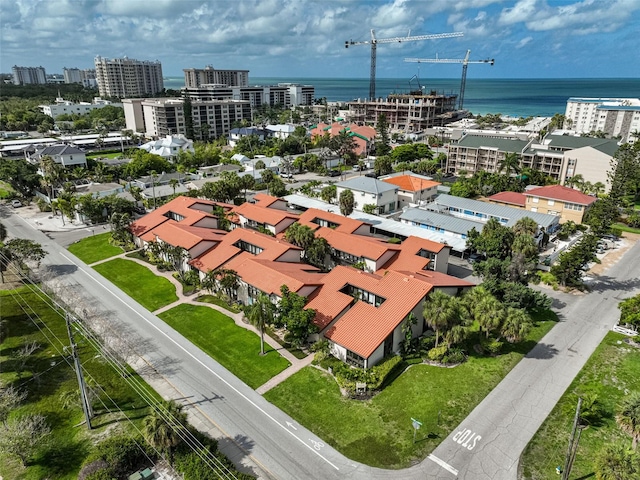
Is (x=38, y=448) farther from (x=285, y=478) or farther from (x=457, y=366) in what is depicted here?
(x=457, y=366)

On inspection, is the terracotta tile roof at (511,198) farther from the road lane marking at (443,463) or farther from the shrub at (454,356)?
the road lane marking at (443,463)

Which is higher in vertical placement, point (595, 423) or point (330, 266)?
point (330, 266)

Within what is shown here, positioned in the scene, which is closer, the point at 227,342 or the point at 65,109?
the point at 227,342

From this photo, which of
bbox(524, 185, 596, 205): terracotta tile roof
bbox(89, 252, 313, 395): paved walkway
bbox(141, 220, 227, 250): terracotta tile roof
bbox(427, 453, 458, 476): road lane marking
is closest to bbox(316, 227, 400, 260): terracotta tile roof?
bbox(141, 220, 227, 250): terracotta tile roof

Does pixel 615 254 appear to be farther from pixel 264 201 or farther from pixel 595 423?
pixel 264 201

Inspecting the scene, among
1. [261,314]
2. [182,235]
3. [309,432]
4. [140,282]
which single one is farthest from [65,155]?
[309,432]

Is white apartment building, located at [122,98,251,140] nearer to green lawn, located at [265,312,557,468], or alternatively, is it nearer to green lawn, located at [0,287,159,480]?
green lawn, located at [0,287,159,480]
